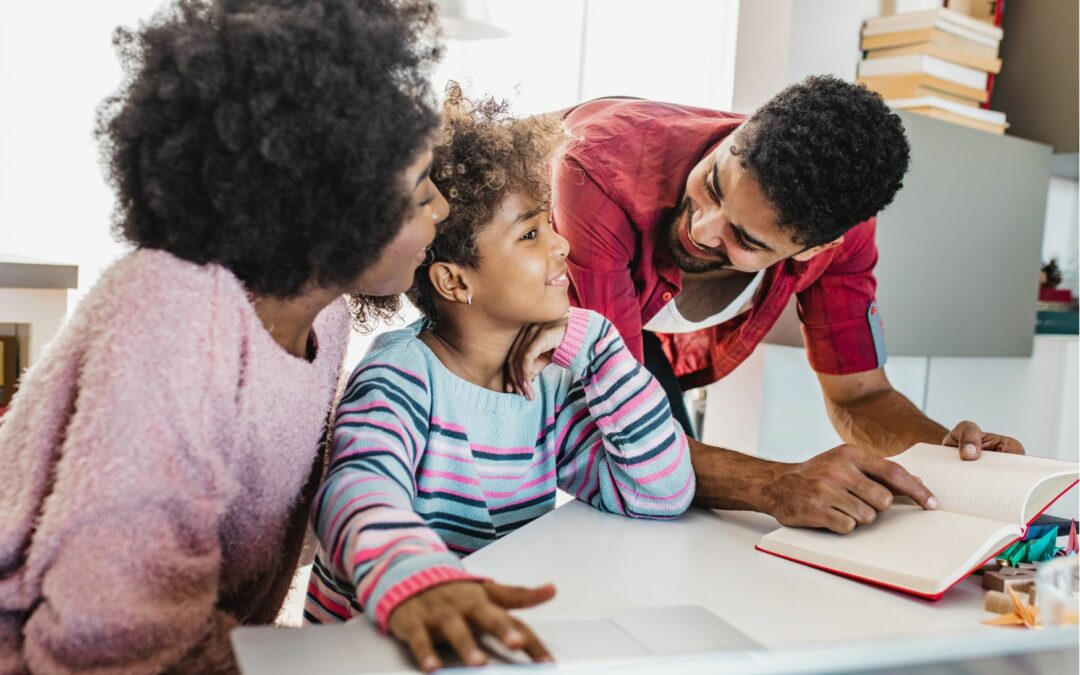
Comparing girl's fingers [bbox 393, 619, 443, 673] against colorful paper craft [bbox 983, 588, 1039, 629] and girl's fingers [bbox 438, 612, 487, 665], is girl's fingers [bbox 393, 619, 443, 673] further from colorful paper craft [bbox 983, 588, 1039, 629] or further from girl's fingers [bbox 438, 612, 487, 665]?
colorful paper craft [bbox 983, 588, 1039, 629]

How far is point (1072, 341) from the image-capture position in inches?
118

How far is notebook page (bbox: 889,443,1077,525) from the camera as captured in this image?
905 mm

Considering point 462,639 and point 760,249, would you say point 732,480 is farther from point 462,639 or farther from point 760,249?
point 462,639

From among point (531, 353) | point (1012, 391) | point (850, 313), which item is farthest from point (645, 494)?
point (1012, 391)

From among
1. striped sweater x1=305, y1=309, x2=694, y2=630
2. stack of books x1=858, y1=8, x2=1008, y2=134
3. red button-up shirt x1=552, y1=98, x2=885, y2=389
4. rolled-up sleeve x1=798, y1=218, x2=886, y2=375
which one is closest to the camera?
striped sweater x1=305, y1=309, x2=694, y2=630

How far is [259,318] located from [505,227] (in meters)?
0.37

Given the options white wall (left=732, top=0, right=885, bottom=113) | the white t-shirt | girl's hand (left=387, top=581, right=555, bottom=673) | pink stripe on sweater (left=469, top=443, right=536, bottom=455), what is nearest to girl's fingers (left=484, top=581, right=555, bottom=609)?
girl's hand (left=387, top=581, right=555, bottom=673)

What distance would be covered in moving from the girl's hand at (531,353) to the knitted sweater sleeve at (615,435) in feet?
0.04

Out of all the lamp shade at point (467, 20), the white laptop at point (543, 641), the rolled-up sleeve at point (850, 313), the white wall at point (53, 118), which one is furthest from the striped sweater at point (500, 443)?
the white wall at point (53, 118)

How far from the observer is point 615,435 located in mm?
1010

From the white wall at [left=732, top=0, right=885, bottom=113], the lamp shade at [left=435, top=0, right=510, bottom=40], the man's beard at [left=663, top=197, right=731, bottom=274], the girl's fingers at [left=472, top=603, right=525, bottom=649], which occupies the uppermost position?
the white wall at [left=732, top=0, right=885, bottom=113]

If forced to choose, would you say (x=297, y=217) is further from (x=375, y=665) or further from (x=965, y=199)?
(x=965, y=199)

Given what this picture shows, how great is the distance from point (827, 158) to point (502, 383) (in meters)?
0.56

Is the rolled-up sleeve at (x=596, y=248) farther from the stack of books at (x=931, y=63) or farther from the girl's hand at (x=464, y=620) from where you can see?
the stack of books at (x=931, y=63)
